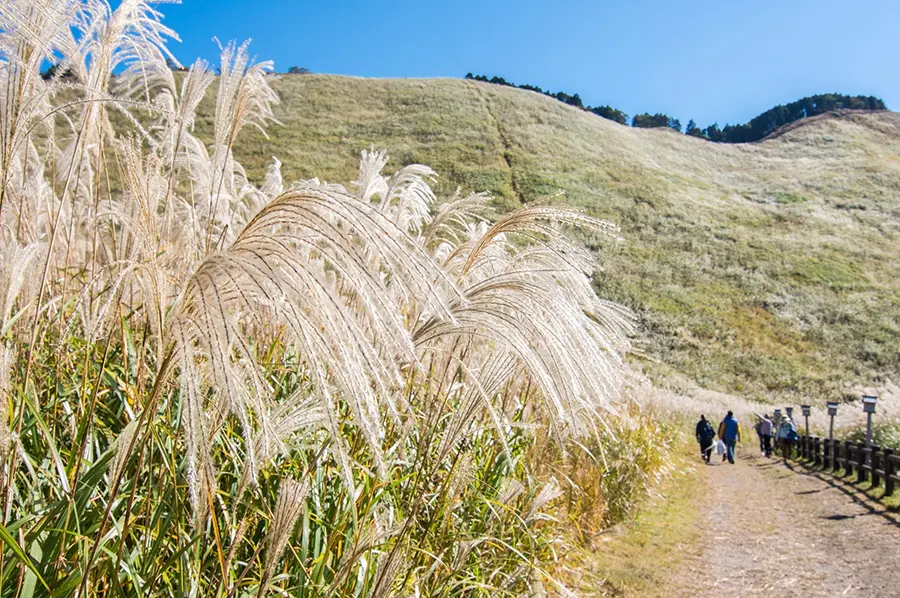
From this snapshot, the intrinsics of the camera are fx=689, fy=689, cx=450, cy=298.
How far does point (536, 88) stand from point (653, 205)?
5656 cm

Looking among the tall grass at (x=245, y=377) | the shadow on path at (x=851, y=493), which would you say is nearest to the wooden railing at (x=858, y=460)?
the shadow on path at (x=851, y=493)

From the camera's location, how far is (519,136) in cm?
6266

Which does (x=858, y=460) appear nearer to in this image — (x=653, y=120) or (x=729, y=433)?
(x=729, y=433)

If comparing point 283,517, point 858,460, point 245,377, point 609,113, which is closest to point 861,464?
point 858,460

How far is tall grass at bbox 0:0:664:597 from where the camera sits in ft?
4.20

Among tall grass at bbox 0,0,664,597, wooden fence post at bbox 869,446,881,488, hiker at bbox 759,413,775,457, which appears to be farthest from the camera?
hiker at bbox 759,413,775,457

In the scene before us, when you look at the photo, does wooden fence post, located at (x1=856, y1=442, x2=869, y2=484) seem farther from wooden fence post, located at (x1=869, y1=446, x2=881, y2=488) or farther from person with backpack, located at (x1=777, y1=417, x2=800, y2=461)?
person with backpack, located at (x1=777, y1=417, x2=800, y2=461)

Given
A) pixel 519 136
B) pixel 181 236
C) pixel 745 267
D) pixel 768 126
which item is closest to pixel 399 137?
pixel 519 136

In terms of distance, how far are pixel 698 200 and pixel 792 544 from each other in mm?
51230

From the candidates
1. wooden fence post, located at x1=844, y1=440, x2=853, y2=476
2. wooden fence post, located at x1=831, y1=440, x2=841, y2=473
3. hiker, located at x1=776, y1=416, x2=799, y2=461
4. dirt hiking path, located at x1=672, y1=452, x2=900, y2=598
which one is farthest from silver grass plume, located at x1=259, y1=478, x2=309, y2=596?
hiker, located at x1=776, y1=416, x2=799, y2=461

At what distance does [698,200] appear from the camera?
182 feet

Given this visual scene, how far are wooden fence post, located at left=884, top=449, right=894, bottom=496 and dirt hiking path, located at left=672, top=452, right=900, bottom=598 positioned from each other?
474mm

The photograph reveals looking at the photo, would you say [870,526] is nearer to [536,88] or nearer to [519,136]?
[519,136]

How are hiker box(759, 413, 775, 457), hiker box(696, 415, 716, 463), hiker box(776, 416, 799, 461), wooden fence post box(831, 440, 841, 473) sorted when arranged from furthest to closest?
hiker box(759, 413, 775, 457)
hiker box(776, 416, 799, 461)
hiker box(696, 415, 716, 463)
wooden fence post box(831, 440, 841, 473)
